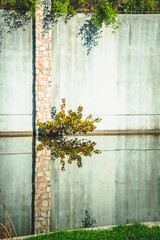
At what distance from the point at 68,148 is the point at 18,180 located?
5.59 feet

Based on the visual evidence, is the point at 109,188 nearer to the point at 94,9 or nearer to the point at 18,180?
the point at 18,180

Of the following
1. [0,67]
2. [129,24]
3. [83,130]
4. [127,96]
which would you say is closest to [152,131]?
[127,96]

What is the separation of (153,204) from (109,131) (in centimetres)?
356

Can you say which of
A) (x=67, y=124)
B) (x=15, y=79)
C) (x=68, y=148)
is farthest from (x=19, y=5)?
(x=68, y=148)

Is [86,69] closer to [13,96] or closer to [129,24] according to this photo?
[129,24]

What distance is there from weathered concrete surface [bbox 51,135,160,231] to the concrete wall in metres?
1.60

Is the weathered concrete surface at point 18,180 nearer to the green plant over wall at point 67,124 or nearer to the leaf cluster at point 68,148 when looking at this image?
the leaf cluster at point 68,148

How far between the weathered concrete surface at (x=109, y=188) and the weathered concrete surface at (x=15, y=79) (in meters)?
2.41

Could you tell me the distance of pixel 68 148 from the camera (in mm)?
5836

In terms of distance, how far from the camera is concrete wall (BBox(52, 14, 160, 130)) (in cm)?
698

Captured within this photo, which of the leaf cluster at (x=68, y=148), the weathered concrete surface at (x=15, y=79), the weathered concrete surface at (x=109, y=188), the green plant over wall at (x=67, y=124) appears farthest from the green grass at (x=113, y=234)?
the weathered concrete surface at (x=15, y=79)

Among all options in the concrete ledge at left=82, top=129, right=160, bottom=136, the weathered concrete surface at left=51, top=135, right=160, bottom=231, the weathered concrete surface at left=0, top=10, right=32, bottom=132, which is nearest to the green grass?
the weathered concrete surface at left=51, top=135, right=160, bottom=231

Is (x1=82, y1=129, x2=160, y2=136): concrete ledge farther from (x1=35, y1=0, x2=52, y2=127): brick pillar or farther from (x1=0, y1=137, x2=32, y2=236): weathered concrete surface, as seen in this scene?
(x1=0, y1=137, x2=32, y2=236): weathered concrete surface

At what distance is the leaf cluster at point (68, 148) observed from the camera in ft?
17.8
